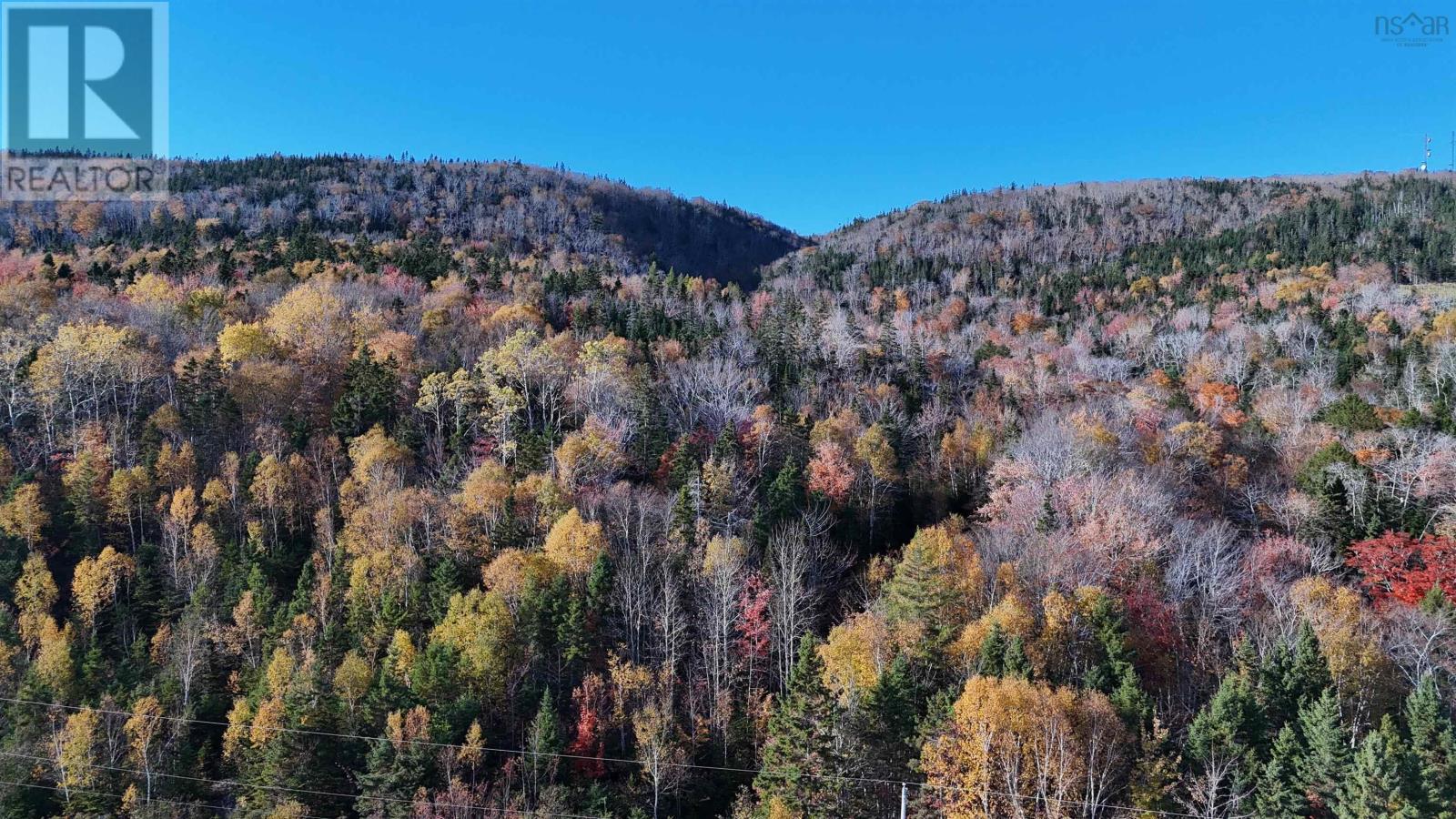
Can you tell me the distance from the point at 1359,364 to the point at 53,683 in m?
98.0

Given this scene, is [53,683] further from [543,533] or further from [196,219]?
[196,219]

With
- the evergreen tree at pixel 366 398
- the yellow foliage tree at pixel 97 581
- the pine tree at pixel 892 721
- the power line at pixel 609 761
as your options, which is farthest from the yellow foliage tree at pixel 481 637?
the evergreen tree at pixel 366 398

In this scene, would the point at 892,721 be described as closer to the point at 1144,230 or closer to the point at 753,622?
the point at 753,622

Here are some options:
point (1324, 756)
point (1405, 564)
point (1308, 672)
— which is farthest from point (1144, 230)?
point (1324, 756)

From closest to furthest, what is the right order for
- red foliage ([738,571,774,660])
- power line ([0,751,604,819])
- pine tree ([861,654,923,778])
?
pine tree ([861,654,923,778]) → power line ([0,751,604,819]) → red foliage ([738,571,774,660])

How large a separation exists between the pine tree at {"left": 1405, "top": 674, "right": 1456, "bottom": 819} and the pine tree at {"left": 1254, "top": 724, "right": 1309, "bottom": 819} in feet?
10.2

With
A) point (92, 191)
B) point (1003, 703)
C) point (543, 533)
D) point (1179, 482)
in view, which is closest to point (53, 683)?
point (543, 533)

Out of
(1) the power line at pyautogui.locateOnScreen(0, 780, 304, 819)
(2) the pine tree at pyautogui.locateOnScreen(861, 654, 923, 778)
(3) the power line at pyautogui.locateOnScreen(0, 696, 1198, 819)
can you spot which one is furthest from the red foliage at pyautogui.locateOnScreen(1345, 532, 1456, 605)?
(1) the power line at pyautogui.locateOnScreen(0, 780, 304, 819)

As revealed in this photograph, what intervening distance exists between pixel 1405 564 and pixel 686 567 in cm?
3920

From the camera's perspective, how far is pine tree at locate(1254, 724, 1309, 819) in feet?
77.2

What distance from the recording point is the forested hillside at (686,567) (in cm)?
2823

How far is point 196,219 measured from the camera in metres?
115

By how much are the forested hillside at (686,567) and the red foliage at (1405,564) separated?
0.23 metres

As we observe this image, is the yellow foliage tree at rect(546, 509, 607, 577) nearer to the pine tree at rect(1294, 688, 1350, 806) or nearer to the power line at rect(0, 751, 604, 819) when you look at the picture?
the power line at rect(0, 751, 604, 819)
